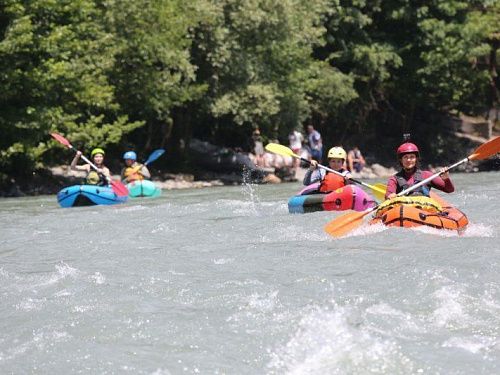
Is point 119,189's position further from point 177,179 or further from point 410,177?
point 177,179

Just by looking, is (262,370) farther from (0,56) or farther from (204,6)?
(204,6)

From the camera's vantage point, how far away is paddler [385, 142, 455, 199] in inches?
411

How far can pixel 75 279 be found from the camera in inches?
291

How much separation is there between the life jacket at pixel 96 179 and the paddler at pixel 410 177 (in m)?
7.27

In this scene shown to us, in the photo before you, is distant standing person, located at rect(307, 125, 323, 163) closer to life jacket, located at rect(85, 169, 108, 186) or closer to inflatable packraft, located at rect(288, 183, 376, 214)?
life jacket, located at rect(85, 169, 108, 186)

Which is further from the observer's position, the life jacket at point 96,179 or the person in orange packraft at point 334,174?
the life jacket at point 96,179

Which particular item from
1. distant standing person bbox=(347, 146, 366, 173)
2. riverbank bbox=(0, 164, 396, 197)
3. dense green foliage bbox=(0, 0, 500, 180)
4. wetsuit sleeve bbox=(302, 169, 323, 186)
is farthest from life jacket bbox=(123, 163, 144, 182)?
distant standing person bbox=(347, 146, 366, 173)

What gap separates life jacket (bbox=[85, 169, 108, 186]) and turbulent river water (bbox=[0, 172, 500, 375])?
625 cm

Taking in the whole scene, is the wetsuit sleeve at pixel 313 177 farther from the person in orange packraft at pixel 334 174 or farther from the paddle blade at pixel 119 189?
the paddle blade at pixel 119 189

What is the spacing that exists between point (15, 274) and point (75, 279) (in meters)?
0.72

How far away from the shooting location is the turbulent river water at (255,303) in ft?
17.6

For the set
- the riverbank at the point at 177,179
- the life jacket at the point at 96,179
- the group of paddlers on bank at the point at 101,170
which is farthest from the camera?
the riverbank at the point at 177,179

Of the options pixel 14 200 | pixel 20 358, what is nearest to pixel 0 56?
pixel 14 200

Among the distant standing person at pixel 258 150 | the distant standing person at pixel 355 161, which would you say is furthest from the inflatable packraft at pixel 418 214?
the distant standing person at pixel 355 161
